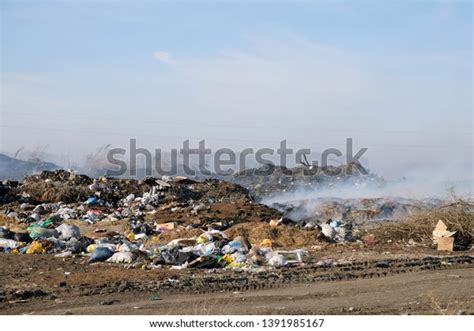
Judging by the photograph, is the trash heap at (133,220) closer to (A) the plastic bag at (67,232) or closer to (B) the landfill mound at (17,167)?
(A) the plastic bag at (67,232)

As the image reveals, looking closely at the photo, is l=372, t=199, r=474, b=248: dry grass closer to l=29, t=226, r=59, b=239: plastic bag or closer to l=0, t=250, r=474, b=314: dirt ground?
l=0, t=250, r=474, b=314: dirt ground

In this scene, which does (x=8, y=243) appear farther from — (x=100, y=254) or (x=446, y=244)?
(x=446, y=244)

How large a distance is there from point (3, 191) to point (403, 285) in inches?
540

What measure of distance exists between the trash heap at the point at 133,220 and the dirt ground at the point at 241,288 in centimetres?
58

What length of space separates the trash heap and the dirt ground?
58cm

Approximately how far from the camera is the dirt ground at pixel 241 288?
23.1ft

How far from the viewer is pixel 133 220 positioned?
51.0 feet

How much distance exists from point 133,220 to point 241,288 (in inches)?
300

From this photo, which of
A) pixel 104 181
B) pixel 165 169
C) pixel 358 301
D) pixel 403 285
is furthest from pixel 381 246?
pixel 165 169

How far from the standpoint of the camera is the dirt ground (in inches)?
277

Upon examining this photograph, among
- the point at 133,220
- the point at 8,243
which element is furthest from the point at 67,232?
the point at 133,220
